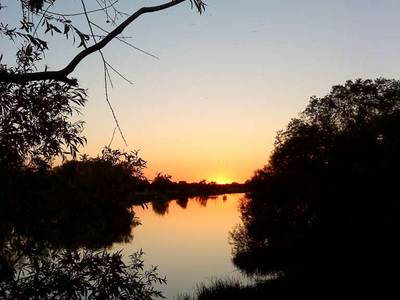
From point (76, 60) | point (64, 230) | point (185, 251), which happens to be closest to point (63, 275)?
point (64, 230)

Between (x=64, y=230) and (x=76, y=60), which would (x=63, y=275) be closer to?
(x=64, y=230)

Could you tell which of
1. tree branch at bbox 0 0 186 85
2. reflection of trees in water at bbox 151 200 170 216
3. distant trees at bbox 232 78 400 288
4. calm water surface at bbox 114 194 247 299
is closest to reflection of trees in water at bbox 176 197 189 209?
reflection of trees in water at bbox 151 200 170 216

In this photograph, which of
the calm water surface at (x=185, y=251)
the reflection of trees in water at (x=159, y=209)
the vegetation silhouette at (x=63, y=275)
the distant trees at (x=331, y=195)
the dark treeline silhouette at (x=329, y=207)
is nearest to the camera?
the vegetation silhouette at (x=63, y=275)

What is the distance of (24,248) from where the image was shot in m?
5.97

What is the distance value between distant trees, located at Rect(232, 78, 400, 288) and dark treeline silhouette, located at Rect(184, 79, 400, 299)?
2.3 inches

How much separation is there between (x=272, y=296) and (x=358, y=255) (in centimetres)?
792

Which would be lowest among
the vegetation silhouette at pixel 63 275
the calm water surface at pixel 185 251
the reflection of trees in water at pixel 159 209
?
the calm water surface at pixel 185 251

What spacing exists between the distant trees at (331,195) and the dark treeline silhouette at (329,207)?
0.19ft

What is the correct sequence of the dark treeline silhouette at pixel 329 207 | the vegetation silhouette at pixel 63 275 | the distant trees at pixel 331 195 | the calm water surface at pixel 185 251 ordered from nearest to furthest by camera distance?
1. the vegetation silhouette at pixel 63 275
2. the dark treeline silhouette at pixel 329 207
3. the distant trees at pixel 331 195
4. the calm water surface at pixel 185 251

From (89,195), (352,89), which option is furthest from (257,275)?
(89,195)

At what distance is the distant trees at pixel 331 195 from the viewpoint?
26594 millimetres

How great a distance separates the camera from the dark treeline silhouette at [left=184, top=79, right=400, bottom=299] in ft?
76.9

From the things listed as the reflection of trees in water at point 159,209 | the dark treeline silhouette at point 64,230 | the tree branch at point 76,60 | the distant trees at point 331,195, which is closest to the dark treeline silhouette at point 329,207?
the distant trees at point 331,195

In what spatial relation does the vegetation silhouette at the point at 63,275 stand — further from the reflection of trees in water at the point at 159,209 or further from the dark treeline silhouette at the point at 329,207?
the reflection of trees in water at the point at 159,209
